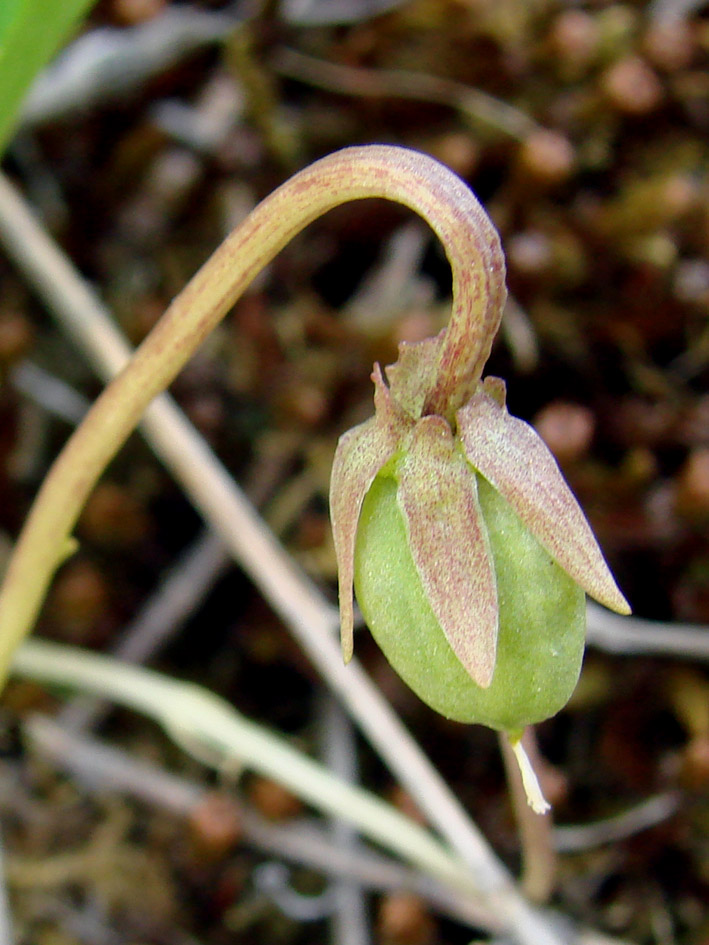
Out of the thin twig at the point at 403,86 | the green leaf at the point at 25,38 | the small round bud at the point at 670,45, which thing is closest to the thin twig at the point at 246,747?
the green leaf at the point at 25,38

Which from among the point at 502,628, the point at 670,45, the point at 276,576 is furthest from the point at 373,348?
the point at 502,628

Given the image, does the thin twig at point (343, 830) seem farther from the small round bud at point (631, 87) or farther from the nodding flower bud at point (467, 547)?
the small round bud at point (631, 87)

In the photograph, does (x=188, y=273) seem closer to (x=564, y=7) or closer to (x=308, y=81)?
(x=308, y=81)

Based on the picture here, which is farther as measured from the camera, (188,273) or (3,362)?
(188,273)

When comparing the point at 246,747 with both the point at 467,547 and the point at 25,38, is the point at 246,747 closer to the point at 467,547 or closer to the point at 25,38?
the point at 467,547

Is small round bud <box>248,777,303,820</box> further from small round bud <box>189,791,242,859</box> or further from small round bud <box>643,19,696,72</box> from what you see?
small round bud <box>643,19,696,72</box>

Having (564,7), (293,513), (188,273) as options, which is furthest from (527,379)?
(564,7)
